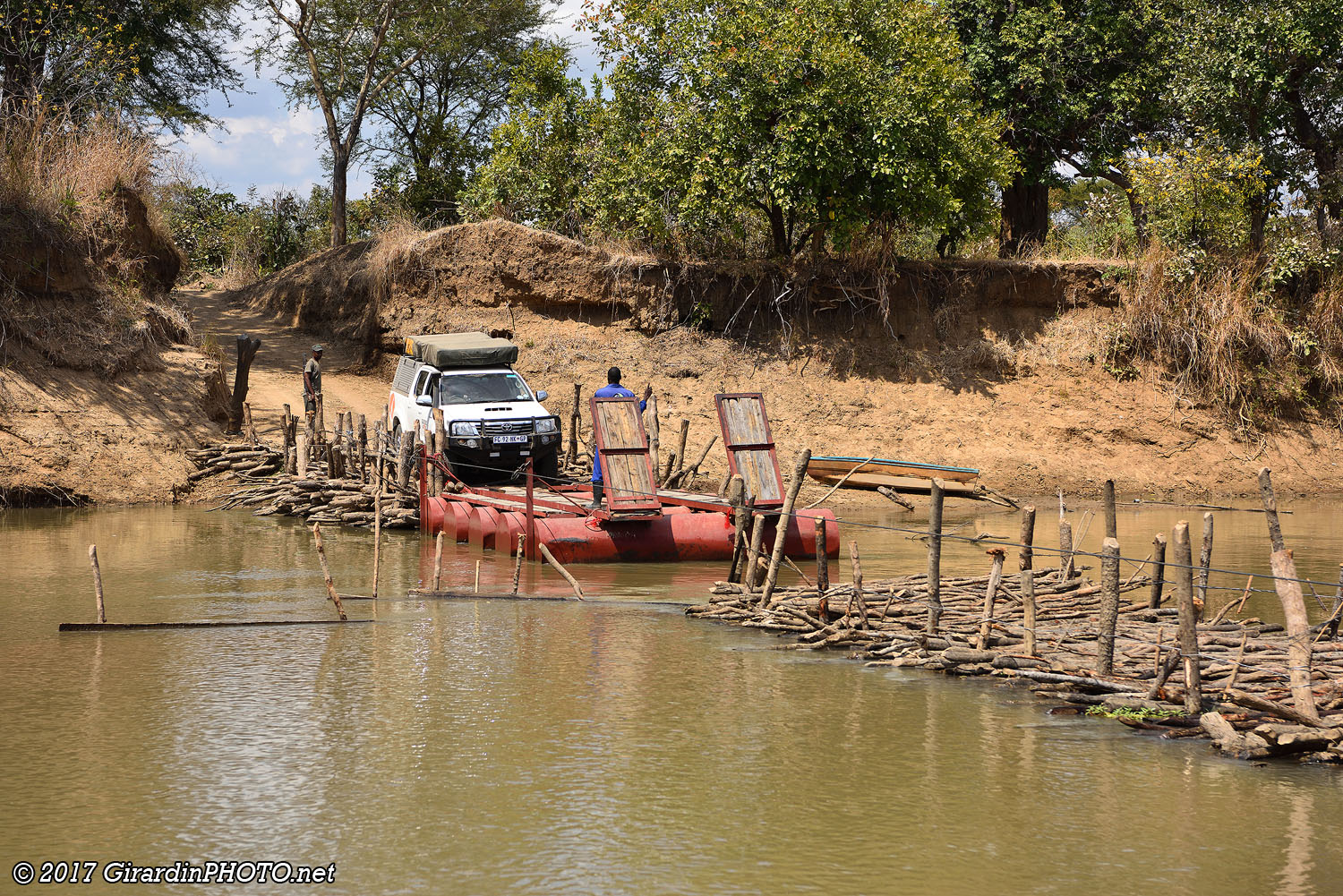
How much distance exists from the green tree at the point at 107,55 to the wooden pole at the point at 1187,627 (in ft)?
71.2

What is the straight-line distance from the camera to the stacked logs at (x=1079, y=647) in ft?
25.7

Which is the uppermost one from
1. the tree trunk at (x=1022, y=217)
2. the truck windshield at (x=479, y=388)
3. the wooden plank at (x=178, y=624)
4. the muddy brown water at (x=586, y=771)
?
the tree trunk at (x=1022, y=217)

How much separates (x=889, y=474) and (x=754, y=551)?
406 inches

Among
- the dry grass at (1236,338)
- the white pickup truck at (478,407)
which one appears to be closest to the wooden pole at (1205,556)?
the white pickup truck at (478,407)

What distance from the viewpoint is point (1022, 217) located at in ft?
96.6

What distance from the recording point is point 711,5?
23828 mm

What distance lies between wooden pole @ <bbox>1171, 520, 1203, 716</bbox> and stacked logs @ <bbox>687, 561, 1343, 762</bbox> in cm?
9

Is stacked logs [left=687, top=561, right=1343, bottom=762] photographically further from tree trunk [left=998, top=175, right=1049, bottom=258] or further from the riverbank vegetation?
tree trunk [left=998, top=175, right=1049, bottom=258]

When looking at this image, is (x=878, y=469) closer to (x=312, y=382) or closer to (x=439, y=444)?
(x=439, y=444)

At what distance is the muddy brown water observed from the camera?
5992 millimetres

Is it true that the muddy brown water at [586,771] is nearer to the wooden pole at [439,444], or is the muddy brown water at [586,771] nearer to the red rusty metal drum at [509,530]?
the red rusty metal drum at [509,530]

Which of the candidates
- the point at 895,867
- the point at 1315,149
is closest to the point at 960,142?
the point at 1315,149

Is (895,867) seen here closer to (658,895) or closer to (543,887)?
(658,895)

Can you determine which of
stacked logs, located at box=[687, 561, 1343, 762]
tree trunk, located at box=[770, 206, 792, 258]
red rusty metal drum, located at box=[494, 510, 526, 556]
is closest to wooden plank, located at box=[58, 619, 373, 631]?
stacked logs, located at box=[687, 561, 1343, 762]
